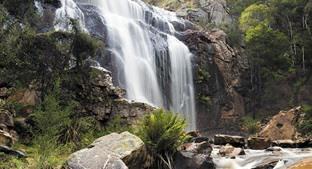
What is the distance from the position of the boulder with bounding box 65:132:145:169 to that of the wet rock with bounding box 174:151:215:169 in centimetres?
169

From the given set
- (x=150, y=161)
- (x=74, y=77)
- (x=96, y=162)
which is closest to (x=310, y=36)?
(x=74, y=77)

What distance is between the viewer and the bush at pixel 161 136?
12.3 m

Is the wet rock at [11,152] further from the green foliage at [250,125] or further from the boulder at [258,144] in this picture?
the green foliage at [250,125]

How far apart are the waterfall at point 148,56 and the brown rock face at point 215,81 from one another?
3.26 ft

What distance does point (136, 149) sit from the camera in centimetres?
1082

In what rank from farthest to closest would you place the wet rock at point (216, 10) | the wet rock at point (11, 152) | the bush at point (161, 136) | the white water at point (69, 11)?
1. the wet rock at point (216, 10)
2. the white water at point (69, 11)
3. the bush at point (161, 136)
4. the wet rock at point (11, 152)

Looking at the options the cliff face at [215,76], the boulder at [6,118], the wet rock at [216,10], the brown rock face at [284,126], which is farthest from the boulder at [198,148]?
the wet rock at [216,10]

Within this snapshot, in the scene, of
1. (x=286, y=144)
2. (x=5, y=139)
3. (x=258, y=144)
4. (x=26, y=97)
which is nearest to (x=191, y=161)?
(x=5, y=139)

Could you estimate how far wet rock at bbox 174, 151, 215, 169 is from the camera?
12.6 m

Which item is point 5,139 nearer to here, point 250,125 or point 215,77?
point 250,125

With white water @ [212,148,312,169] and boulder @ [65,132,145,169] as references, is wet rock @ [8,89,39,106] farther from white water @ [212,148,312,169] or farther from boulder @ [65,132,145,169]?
white water @ [212,148,312,169]

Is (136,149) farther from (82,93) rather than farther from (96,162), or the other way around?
(82,93)

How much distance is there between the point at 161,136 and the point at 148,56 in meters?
19.3

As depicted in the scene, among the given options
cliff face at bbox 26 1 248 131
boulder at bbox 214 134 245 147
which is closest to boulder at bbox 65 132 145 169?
boulder at bbox 214 134 245 147
